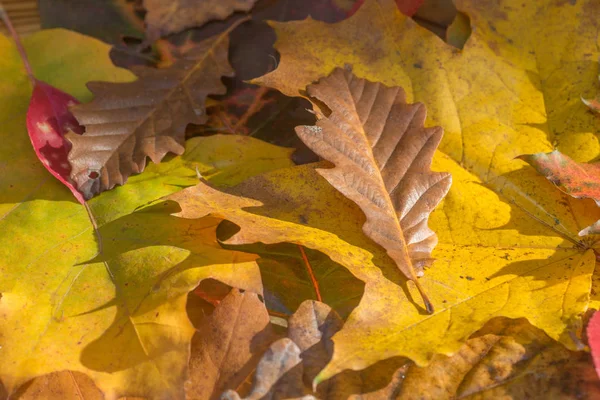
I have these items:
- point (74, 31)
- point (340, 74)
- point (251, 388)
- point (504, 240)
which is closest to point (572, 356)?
point (504, 240)

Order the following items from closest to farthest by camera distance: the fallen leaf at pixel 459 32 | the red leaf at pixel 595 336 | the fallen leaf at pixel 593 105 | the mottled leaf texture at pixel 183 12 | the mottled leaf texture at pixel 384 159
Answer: the red leaf at pixel 595 336 → the mottled leaf texture at pixel 384 159 → the fallen leaf at pixel 593 105 → the fallen leaf at pixel 459 32 → the mottled leaf texture at pixel 183 12

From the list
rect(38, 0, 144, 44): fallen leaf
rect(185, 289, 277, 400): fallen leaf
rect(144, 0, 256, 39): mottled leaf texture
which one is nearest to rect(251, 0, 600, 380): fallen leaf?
rect(185, 289, 277, 400): fallen leaf

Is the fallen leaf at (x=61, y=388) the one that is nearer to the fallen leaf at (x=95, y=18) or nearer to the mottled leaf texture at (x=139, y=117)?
the mottled leaf texture at (x=139, y=117)

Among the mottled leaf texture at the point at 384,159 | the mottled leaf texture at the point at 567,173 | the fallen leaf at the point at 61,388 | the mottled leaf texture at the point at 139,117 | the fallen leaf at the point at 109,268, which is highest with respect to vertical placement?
the mottled leaf texture at the point at 567,173

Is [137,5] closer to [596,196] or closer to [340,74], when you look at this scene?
[340,74]

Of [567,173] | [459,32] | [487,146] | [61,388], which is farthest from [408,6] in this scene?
[61,388]

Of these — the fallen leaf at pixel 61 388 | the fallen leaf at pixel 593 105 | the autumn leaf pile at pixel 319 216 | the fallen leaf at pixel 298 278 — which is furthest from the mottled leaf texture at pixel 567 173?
the fallen leaf at pixel 61 388

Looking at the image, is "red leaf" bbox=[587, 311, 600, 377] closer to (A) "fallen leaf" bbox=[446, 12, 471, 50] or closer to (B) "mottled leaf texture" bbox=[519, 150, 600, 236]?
(B) "mottled leaf texture" bbox=[519, 150, 600, 236]
